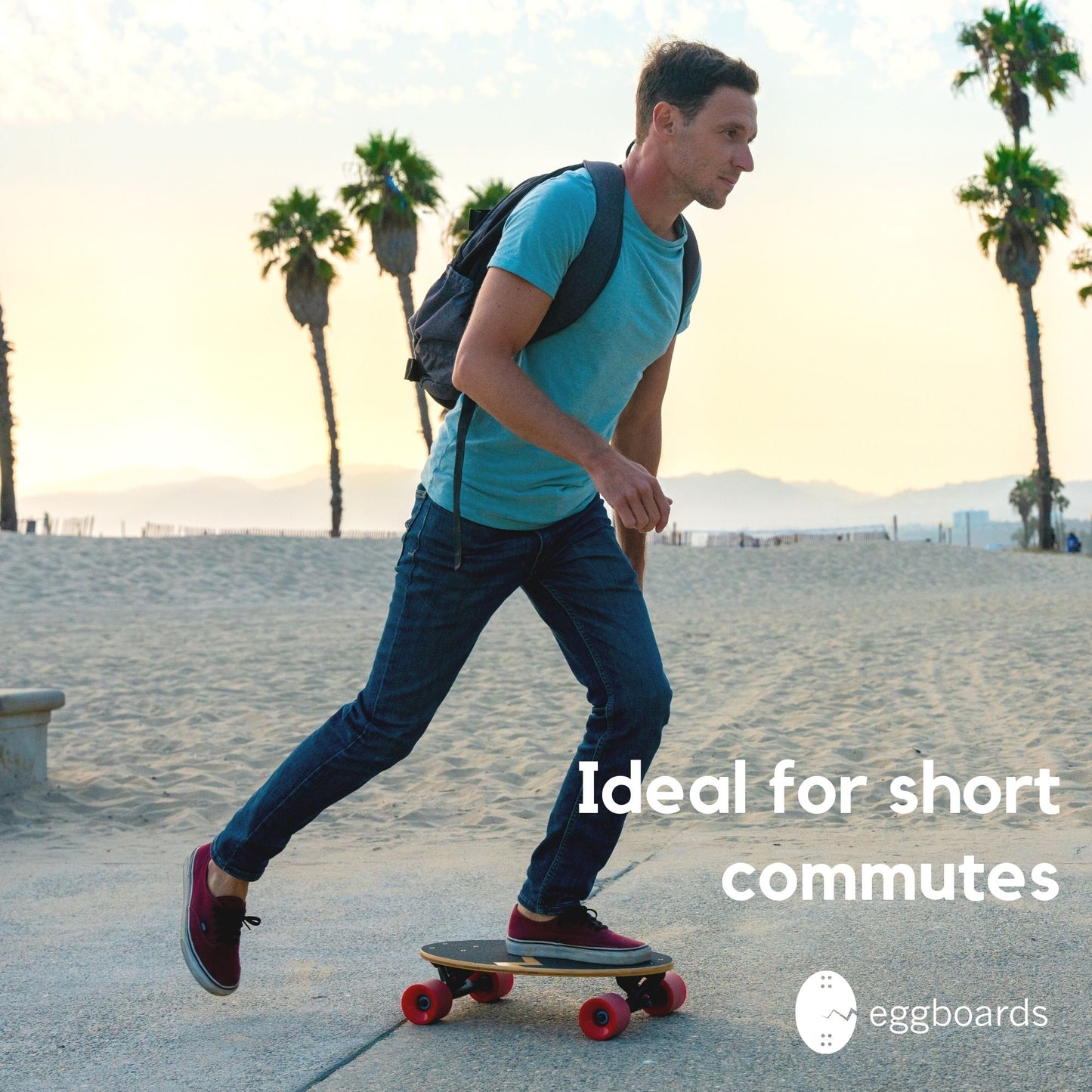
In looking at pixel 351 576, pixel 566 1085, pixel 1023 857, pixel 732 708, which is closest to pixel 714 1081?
pixel 566 1085

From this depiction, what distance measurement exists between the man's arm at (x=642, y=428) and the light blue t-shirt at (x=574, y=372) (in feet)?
0.99

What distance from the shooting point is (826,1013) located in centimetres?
269

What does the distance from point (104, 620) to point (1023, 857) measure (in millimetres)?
14026

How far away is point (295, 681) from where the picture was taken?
10344 mm

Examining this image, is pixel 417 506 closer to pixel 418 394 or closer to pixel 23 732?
pixel 23 732

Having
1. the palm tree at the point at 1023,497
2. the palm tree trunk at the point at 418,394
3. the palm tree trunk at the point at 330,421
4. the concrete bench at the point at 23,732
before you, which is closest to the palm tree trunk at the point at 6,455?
the palm tree trunk at the point at 330,421

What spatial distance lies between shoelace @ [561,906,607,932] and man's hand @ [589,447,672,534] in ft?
3.05

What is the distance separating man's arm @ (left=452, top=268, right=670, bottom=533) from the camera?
241 cm

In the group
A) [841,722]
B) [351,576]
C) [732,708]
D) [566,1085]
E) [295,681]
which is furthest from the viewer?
[351,576]

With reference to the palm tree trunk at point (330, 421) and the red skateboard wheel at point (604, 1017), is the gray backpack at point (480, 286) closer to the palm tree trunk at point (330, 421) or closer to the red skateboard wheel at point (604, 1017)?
the red skateboard wheel at point (604, 1017)

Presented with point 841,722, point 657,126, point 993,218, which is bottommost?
point 841,722

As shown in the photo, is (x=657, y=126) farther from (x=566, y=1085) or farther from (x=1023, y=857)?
(x=1023, y=857)

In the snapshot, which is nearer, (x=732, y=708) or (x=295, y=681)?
(x=732, y=708)

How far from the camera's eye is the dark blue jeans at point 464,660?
8.99ft
